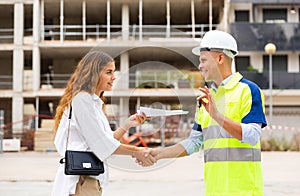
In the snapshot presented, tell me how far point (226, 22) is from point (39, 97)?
9948 millimetres

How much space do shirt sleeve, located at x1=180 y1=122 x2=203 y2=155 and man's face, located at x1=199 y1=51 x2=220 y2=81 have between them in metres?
0.34

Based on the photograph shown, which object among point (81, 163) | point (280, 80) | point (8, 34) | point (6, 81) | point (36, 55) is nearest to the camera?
point (81, 163)

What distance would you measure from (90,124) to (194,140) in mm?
583

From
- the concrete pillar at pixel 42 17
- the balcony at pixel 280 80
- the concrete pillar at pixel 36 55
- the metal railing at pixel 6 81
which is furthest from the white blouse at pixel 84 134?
the metal railing at pixel 6 81

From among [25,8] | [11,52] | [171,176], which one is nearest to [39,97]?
[11,52]

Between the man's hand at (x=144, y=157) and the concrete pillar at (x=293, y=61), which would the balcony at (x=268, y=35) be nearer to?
the concrete pillar at (x=293, y=61)

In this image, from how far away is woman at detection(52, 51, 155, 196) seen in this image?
309cm

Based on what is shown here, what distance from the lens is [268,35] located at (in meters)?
28.1

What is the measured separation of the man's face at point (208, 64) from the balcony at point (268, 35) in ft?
83.7

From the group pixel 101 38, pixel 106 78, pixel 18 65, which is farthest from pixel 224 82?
pixel 18 65

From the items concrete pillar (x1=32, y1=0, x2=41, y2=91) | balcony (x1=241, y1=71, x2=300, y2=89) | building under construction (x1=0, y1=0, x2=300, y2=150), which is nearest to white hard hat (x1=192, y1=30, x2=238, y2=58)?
building under construction (x1=0, y1=0, x2=300, y2=150)

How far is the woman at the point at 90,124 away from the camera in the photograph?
3.09 metres

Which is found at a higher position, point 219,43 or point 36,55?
point 36,55

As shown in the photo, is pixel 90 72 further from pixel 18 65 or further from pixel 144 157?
pixel 18 65
